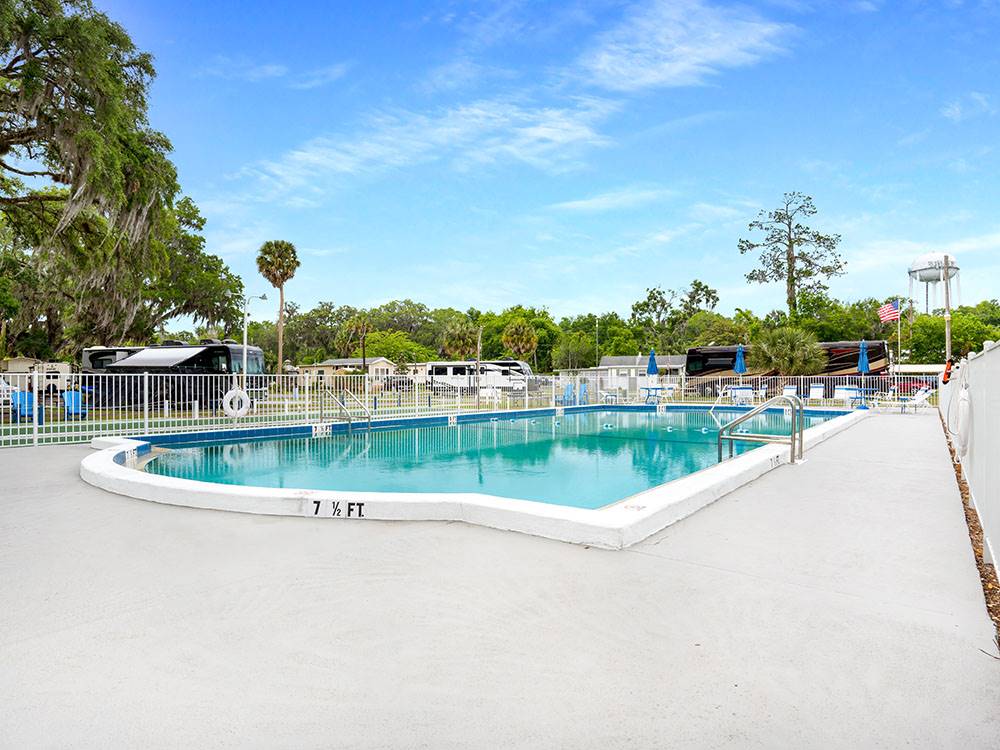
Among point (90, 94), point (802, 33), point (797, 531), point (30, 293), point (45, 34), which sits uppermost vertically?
point (802, 33)

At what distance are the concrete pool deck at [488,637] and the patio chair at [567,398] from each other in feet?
66.2

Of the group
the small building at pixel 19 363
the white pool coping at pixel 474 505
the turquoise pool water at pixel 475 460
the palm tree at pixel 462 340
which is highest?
the palm tree at pixel 462 340

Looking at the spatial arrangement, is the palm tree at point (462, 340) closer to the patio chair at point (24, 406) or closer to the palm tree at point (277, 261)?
the palm tree at point (277, 261)

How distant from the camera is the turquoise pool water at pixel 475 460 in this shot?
9414 mm

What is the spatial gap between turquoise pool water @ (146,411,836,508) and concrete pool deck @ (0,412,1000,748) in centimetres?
409

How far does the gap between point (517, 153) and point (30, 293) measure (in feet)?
80.7

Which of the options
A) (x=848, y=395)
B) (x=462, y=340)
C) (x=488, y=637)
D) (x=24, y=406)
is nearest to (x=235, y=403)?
(x=24, y=406)

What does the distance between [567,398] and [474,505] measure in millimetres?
20804

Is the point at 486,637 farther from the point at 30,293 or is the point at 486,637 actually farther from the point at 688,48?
the point at 30,293

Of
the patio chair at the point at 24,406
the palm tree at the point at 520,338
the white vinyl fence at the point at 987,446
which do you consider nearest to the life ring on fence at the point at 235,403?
the patio chair at the point at 24,406

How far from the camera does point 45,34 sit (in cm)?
1382

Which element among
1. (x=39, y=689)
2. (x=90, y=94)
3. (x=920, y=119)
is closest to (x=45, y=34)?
A: (x=90, y=94)

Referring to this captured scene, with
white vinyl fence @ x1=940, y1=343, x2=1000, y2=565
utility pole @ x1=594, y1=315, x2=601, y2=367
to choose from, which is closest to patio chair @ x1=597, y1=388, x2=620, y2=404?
white vinyl fence @ x1=940, y1=343, x2=1000, y2=565

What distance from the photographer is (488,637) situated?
2881 millimetres
